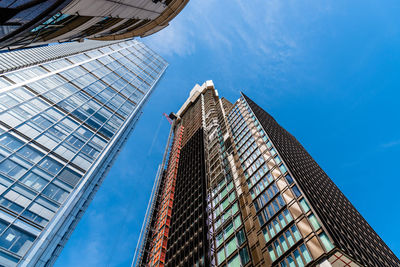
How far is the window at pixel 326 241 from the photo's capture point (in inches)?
773

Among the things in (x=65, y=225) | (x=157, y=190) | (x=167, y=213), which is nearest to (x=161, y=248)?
(x=167, y=213)

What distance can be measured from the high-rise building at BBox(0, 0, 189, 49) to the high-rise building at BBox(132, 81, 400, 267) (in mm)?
24198

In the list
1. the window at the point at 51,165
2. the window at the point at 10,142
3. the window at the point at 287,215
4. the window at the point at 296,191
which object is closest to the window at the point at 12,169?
the window at the point at 10,142

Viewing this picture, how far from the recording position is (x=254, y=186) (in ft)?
115

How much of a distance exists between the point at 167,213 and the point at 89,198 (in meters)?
22.0

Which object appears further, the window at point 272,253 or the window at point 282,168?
the window at point 282,168

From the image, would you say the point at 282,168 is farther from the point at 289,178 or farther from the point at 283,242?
the point at 283,242

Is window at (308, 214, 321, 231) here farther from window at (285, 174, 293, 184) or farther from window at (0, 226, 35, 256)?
window at (0, 226, 35, 256)

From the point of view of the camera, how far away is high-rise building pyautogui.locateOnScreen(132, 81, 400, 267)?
73.8 ft

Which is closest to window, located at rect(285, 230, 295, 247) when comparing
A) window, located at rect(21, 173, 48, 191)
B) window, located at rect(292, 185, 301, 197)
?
window, located at rect(292, 185, 301, 197)

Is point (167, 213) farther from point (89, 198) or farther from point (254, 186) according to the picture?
point (254, 186)

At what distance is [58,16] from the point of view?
12.4 m

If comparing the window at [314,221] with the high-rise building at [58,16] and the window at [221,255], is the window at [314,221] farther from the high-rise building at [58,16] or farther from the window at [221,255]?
the high-rise building at [58,16]

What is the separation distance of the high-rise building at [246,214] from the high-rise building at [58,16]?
79.4 feet
